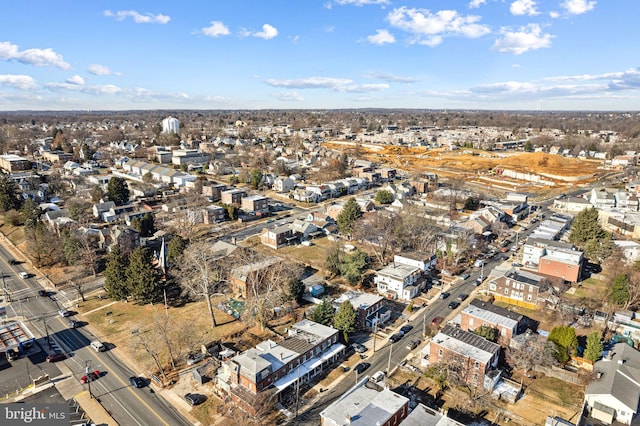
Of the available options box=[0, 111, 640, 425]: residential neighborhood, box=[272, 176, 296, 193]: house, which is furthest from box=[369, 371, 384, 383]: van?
box=[272, 176, 296, 193]: house

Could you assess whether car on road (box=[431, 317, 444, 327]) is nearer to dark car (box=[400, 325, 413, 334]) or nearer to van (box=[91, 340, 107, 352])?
dark car (box=[400, 325, 413, 334])

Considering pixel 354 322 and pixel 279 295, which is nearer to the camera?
pixel 354 322

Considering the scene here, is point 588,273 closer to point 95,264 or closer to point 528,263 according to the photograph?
point 528,263

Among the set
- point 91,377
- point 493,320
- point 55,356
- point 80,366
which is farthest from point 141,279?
point 493,320

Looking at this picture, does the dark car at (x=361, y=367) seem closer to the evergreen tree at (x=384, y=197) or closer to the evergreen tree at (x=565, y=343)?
the evergreen tree at (x=565, y=343)

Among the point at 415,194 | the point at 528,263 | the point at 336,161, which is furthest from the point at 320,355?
the point at 336,161
